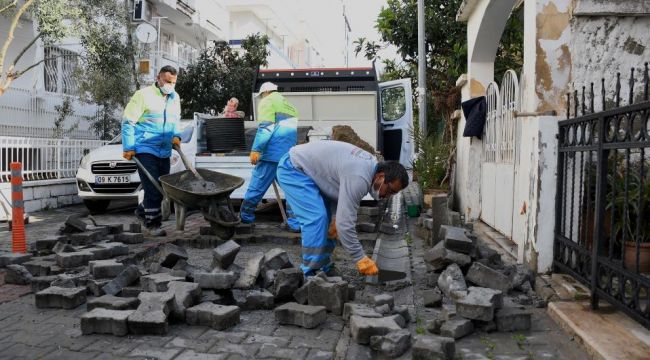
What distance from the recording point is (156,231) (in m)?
7.78

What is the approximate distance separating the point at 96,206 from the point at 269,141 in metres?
4.37

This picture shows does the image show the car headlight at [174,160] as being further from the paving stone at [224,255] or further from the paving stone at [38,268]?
the paving stone at [224,255]

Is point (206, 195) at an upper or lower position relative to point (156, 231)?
upper

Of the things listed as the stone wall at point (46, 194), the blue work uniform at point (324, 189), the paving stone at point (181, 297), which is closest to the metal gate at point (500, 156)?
the blue work uniform at point (324, 189)

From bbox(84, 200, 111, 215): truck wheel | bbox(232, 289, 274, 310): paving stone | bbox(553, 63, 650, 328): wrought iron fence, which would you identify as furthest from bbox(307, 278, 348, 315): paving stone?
bbox(84, 200, 111, 215): truck wheel

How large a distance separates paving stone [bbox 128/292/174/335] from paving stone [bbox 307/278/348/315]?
104 centimetres

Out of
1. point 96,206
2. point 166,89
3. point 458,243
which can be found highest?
point 166,89

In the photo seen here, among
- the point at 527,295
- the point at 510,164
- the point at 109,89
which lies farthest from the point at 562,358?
the point at 109,89

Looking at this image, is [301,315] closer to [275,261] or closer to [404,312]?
[404,312]

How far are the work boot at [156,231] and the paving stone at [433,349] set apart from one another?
5046 millimetres

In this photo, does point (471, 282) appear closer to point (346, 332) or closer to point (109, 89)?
point (346, 332)

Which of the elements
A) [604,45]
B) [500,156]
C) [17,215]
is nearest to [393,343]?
[604,45]

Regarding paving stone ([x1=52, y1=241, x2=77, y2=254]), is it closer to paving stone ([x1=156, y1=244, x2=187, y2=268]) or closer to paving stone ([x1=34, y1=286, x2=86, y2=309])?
paving stone ([x1=156, y1=244, x2=187, y2=268])

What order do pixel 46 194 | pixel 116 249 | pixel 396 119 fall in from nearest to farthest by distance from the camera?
pixel 116 249, pixel 46 194, pixel 396 119
